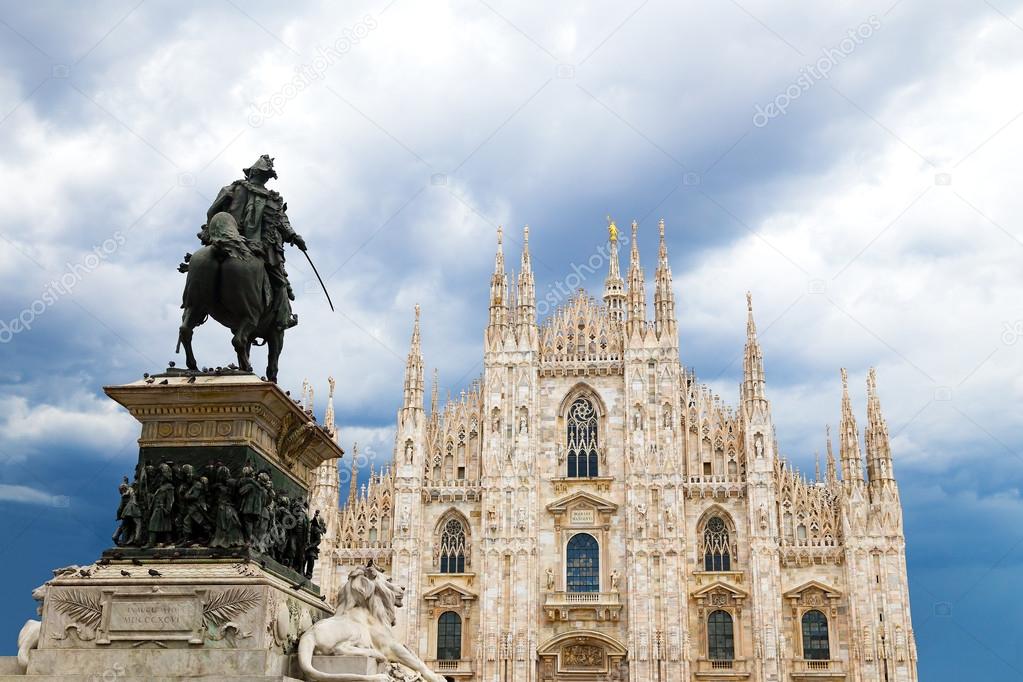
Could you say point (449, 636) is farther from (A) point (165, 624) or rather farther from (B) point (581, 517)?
(A) point (165, 624)

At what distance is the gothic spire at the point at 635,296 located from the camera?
141ft

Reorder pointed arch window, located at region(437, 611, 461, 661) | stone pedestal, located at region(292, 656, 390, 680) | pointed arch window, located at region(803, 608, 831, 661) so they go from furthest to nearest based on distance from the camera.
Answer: pointed arch window, located at region(437, 611, 461, 661), pointed arch window, located at region(803, 608, 831, 661), stone pedestal, located at region(292, 656, 390, 680)

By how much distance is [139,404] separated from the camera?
860cm

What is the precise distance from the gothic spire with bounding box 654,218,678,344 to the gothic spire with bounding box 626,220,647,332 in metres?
0.52

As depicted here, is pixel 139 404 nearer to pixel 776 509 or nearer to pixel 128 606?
pixel 128 606

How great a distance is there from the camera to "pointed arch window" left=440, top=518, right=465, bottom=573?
41.2 meters

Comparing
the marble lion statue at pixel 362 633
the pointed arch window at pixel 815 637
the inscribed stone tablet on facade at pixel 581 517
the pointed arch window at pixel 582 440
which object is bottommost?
the marble lion statue at pixel 362 633


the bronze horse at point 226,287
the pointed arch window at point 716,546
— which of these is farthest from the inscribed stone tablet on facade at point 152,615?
the pointed arch window at point 716,546

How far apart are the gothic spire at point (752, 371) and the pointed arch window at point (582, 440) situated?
6.01 metres

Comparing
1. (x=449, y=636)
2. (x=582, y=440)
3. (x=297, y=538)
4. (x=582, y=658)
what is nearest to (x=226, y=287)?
(x=297, y=538)

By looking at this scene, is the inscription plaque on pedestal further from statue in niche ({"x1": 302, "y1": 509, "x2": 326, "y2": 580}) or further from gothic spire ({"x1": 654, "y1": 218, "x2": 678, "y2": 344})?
gothic spire ({"x1": 654, "y1": 218, "x2": 678, "y2": 344})

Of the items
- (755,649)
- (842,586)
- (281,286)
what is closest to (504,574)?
(755,649)

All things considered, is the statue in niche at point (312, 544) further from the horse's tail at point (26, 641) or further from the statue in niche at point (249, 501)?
the horse's tail at point (26, 641)

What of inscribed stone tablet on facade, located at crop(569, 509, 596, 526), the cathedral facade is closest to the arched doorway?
the cathedral facade
